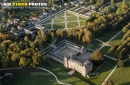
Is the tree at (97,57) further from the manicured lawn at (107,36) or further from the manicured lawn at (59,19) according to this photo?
the manicured lawn at (59,19)

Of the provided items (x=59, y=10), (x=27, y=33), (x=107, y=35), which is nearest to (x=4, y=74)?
(x=27, y=33)

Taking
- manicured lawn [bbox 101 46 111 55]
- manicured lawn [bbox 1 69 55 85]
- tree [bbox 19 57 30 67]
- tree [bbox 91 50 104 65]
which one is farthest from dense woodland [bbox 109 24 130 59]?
tree [bbox 19 57 30 67]

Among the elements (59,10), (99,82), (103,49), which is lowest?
(99,82)

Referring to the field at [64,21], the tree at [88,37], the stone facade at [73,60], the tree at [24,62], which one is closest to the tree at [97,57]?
the stone facade at [73,60]

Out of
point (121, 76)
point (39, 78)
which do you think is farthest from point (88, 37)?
point (39, 78)

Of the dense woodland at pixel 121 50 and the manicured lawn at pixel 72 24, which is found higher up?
the manicured lawn at pixel 72 24

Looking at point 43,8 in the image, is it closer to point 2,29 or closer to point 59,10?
point 59,10

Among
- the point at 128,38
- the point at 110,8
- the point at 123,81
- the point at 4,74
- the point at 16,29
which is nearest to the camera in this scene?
the point at 123,81
